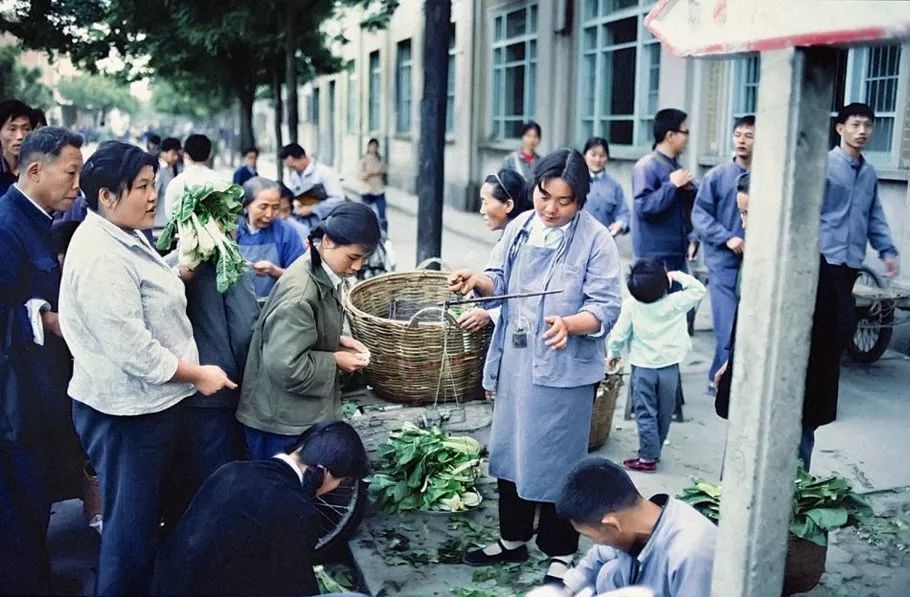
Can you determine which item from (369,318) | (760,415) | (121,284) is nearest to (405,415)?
(369,318)

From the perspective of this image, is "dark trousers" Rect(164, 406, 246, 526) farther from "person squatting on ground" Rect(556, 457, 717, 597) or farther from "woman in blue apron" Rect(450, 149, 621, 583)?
"person squatting on ground" Rect(556, 457, 717, 597)

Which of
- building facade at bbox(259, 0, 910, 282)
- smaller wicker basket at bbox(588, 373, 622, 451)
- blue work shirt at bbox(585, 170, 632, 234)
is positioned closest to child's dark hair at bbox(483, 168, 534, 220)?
smaller wicker basket at bbox(588, 373, 622, 451)

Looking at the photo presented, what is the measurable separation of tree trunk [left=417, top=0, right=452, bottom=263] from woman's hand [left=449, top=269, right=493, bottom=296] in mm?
2918

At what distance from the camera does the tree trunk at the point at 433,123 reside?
6.45m

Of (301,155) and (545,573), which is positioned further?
(301,155)

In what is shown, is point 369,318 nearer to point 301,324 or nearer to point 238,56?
point 301,324

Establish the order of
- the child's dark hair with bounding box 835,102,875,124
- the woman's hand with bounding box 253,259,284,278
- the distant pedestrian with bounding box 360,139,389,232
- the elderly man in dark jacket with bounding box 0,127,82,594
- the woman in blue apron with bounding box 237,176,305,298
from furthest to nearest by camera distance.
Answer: the distant pedestrian with bounding box 360,139,389,232
the child's dark hair with bounding box 835,102,875,124
the woman in blue apron with bounding box 237,176,305,298
the woman's hand with bounding box 253,259,284,278
the elderly man in dark jacket with bounding box 0,127,82,594

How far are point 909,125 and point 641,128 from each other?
494 cm

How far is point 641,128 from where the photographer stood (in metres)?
12.1

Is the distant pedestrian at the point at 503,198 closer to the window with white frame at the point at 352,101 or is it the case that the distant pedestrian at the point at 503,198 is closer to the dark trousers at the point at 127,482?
the dark trousers at the point at 127,482

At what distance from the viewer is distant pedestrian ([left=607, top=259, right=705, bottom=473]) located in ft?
15.6

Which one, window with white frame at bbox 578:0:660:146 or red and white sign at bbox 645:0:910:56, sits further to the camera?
window with white frame at bbox 578:0:660:146

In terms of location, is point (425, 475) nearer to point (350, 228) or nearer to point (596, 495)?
point (350, 228)

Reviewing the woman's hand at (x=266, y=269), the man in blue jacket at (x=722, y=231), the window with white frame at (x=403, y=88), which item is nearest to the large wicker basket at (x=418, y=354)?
the woman's hand at (x=266, y=269)
